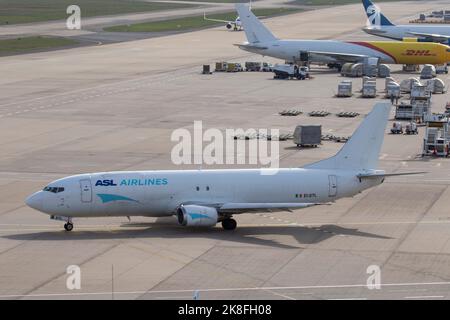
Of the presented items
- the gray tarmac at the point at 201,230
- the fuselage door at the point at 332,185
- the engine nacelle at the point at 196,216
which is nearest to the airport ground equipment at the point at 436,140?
the gray tarmac at the point at 201,230

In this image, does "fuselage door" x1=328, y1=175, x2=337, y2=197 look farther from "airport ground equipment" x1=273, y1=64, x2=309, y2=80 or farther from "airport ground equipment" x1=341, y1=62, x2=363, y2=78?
"airport ground equipment" x1=341, y1=62, x2=363, y2=78

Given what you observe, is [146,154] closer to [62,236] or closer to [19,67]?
[62,236]

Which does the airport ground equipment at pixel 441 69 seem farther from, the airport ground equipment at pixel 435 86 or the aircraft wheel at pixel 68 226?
the aircraft wheel at pixel 68 226

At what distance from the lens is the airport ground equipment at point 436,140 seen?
90.8 m

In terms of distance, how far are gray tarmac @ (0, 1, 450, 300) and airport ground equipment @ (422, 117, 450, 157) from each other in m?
1.29

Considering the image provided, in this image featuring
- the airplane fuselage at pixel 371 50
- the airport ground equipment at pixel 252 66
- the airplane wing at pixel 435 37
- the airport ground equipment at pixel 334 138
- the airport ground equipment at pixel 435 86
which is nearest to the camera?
the airport ground equipment at pixel 334 138

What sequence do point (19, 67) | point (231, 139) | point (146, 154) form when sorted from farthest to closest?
point (19, 67) < point (231, 139) < point (146, 154)

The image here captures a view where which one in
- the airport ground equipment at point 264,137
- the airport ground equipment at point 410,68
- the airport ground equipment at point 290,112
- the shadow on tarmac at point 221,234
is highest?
the airport ground equipment at point 410,68

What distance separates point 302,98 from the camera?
131 meters

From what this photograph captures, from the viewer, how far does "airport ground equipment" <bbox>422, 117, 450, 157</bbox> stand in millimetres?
90812

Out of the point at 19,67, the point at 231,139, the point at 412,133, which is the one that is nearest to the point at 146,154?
the point at 231,139

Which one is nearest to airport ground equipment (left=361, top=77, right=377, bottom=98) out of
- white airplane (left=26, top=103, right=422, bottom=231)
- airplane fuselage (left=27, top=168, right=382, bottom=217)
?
white airplane (left=26, top=103, right=422, bottom=231)
